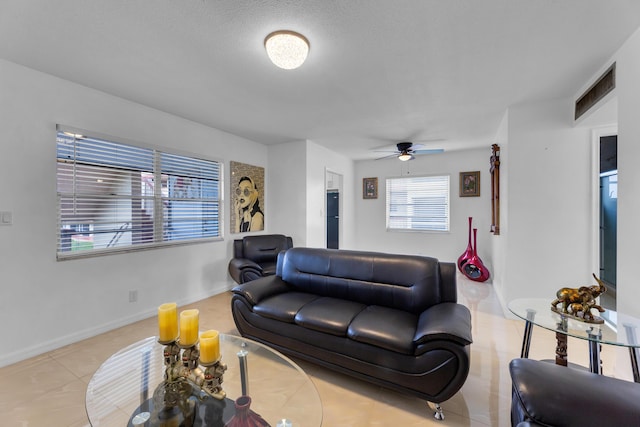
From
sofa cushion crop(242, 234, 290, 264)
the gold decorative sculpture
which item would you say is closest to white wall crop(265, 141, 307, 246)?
sofa cushion crop(242, 234, 290, 264)

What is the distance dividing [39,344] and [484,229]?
6.51 m

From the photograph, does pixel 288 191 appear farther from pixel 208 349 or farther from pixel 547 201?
pixel 208 349

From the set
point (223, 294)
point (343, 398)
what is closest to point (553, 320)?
point (343, 398)

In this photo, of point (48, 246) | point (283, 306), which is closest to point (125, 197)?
point (48, 246)

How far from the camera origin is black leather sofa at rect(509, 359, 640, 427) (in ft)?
3.08

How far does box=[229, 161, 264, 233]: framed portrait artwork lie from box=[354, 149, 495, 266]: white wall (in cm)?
276

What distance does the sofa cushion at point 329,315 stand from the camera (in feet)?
6.29

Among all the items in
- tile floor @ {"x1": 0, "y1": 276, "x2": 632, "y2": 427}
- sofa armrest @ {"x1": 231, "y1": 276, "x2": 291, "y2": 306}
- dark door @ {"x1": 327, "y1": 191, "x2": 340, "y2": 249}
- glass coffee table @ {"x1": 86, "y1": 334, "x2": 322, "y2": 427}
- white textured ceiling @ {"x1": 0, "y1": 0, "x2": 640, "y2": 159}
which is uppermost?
white textured ceiling @ {"x1": 0, "y1": 0, "x2": 640, "y2": 159}

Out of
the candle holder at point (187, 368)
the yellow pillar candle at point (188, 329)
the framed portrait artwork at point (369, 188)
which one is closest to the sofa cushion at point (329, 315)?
the candle holder at point (187, 368)

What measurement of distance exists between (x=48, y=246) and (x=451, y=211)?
615 cm

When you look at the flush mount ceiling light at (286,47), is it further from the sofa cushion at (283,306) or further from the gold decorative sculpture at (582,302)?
the gold decorative sculpture at (582,302)

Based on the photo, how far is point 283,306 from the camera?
223cm

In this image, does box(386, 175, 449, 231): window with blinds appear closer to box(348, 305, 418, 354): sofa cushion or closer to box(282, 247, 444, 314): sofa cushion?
box(282, 247, 444, 314): sofa cushion

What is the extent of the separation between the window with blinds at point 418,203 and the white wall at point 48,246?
15.8 feet
